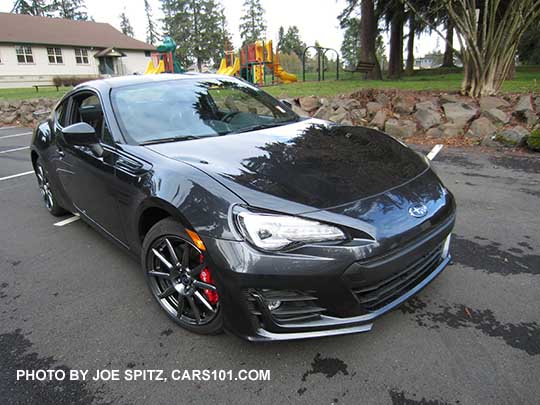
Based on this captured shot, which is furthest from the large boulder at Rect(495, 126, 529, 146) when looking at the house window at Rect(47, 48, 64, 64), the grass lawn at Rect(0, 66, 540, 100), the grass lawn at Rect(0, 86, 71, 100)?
the house window at Rect(47, 48, 64, 64)

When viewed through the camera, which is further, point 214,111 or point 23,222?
point 23,222

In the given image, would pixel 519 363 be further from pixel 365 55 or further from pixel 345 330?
pixel 365 55

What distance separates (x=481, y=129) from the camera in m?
7.20

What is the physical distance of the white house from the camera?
34344 mm

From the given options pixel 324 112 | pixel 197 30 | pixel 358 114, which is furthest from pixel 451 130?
pixel 197 30

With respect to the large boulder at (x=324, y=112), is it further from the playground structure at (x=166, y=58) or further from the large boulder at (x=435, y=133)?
the playground structure at (x=166, y=58)

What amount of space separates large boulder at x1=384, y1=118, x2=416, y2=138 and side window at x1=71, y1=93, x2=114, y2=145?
6.00 metres

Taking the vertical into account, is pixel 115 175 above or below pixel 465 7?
below

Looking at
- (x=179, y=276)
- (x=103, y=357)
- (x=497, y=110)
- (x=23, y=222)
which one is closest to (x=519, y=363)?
(x=179, y=276)

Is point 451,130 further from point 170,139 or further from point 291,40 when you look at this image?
point 291,40

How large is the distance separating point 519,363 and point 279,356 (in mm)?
1253

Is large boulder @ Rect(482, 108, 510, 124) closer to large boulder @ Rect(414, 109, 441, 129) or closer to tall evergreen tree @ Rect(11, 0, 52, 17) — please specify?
large boulder @ Rect(414, 109, 441, 129)

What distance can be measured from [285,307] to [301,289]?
0.14 meters

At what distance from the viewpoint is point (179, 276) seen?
2.30 m
